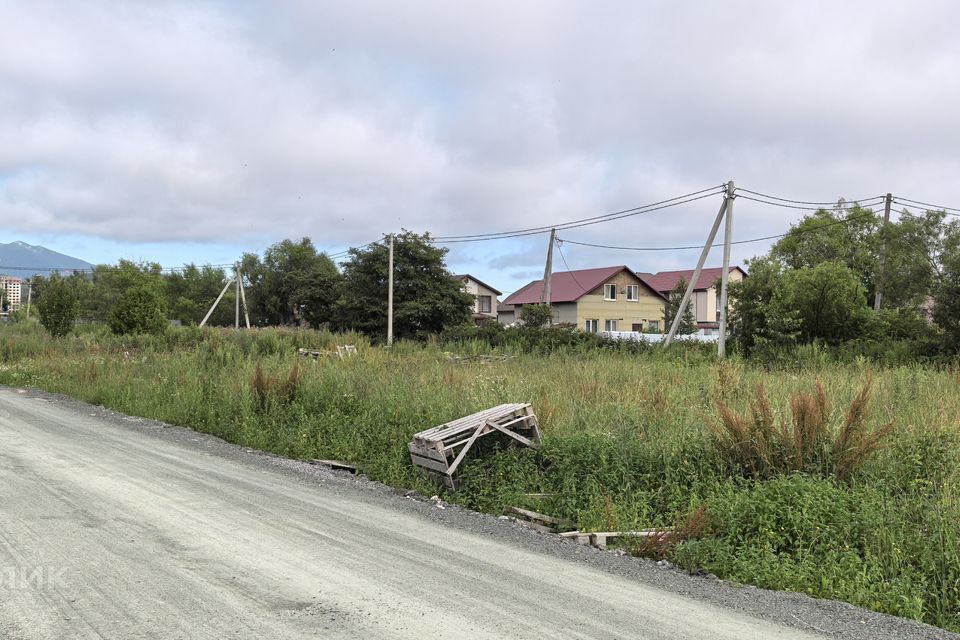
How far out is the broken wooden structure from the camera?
8.31 meters

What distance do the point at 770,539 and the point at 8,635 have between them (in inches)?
237

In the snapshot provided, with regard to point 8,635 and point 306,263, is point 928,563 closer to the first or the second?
point 8,635

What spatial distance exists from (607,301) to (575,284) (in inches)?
139

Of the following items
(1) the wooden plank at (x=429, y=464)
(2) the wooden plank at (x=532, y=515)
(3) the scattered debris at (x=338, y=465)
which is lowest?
(2) the wooden plank at (x=532, y=515)

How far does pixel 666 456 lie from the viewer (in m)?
7.87

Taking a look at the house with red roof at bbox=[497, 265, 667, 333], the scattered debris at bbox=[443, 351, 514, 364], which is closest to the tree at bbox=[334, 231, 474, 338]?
the house with red roof at bbox=[497, 265, 667, 333]

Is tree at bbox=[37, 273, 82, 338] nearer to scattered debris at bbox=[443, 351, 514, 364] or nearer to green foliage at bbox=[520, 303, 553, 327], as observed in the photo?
scattered debris at bbox=[443, 351, 514, 364]

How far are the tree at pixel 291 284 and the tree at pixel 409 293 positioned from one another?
59.2 ft

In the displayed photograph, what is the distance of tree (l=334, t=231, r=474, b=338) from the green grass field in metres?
28.1

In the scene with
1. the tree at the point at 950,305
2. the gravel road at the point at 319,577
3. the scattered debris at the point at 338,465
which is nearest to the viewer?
the gravel road at the point at 319,577

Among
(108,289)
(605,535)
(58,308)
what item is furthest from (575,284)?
(108,289)

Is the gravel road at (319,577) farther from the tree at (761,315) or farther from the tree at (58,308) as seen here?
the tree at (58,308)

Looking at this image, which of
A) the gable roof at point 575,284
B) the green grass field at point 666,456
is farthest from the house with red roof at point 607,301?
the green grass field at point 666,456

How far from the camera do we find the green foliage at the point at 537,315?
36938 millimetres
